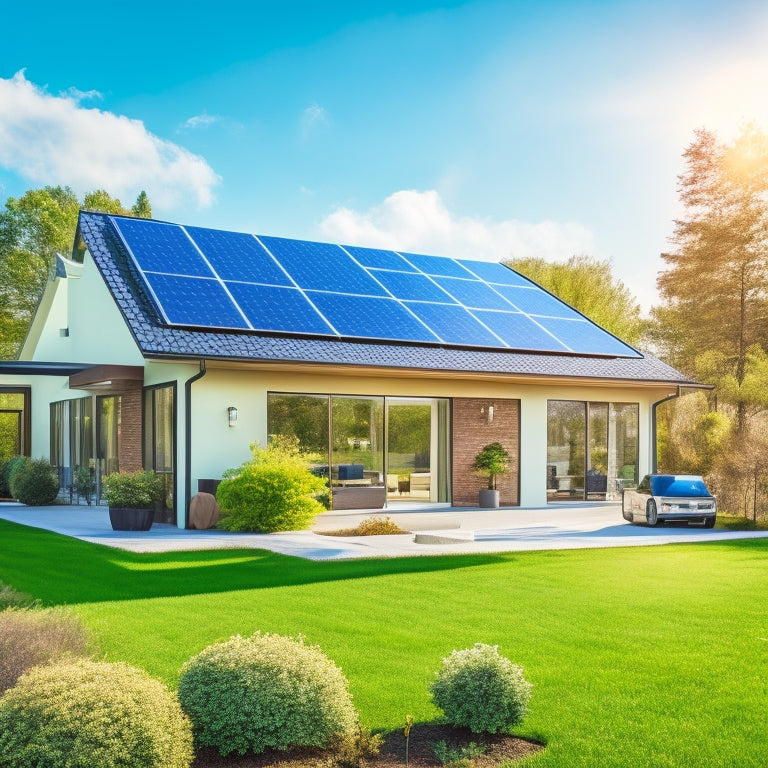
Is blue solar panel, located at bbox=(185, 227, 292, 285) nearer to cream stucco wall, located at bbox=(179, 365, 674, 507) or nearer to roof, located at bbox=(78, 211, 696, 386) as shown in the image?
roof, located at bbox=(78, 211, 696, 386)

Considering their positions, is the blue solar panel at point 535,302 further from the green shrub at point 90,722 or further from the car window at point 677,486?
the green shrub at point 90,722

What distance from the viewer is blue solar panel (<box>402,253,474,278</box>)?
24125 mm

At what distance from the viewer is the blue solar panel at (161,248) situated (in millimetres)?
18734

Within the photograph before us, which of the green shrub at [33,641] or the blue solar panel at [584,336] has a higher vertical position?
the blue solar panel at [584,336]

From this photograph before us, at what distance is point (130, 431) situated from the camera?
1888 cm

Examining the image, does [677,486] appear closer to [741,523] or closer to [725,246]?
[741,523]

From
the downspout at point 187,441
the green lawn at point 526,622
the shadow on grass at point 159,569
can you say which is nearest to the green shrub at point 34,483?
the downspout at point 187,441

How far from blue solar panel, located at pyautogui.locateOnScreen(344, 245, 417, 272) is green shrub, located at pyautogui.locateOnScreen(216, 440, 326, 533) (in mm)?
8721

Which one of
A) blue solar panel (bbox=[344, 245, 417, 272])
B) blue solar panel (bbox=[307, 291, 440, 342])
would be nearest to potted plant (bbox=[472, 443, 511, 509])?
blue solar panel (bbox=[307, 291, 440, 342])

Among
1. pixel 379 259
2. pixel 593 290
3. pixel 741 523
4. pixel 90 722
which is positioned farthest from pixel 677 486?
pixel 593 290

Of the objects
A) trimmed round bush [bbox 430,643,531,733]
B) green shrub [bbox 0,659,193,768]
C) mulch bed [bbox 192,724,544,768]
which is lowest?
mulch bed [bbox 192,724,544,768]

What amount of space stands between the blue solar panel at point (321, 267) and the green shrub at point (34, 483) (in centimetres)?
725

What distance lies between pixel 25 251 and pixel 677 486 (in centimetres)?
3426

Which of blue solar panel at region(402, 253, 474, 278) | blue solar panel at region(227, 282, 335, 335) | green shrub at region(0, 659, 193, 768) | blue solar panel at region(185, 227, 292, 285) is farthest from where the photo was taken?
blue solar panel at region(402, 253, 474, 278)
